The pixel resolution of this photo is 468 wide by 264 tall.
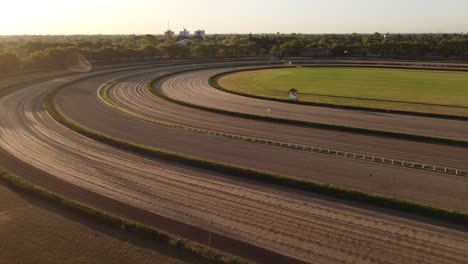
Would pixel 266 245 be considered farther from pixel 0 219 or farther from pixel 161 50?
pixel 161 50

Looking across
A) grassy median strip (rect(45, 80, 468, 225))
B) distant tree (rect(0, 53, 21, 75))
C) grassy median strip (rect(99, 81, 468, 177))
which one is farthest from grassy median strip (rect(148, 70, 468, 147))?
distant tree (rect(0, 53, 21, 75))

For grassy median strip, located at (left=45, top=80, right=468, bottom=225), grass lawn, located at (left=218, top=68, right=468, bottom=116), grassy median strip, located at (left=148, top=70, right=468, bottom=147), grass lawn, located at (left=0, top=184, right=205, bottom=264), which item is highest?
grass lawn, located at (left=218, top=68, right=468, bottom=116)

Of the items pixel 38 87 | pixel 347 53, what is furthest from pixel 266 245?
pixel 347 53

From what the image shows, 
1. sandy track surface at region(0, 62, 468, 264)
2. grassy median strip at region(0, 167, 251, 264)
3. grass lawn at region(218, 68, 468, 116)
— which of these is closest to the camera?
grassy median strip at region(0, 167, 251, 264)

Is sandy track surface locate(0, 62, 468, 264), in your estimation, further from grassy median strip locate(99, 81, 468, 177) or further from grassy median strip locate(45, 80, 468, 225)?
grassy median strip locate(99, 81, 468, 177)

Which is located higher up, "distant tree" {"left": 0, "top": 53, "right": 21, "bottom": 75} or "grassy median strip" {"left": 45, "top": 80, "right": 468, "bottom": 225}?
"distant tree" {"left": 0, "top": 53, "right": 21, "bottom": 75}

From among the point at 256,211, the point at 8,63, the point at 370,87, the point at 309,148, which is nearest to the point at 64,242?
Result: the point at 256,211
